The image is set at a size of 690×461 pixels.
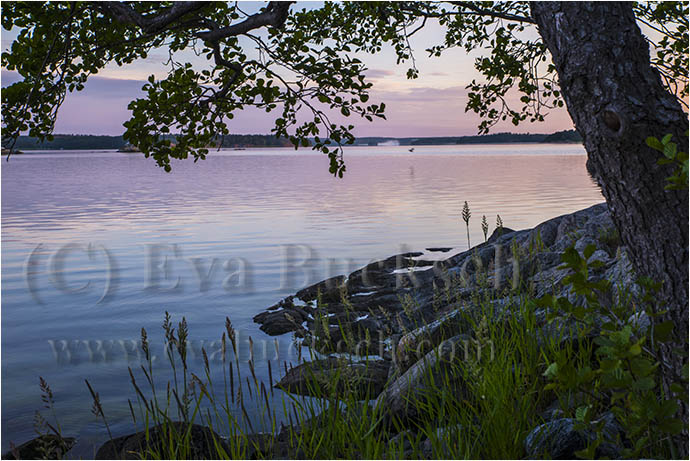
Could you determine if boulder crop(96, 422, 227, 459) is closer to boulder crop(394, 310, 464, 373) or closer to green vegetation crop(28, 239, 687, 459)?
green vegetation crop(28, 239, 687, 459)

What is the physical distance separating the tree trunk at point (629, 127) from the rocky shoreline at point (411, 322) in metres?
0.32

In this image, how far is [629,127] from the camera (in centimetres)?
304

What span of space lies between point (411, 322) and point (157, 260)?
957 centimetres

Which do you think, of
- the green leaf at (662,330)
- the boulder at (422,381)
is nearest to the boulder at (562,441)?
the green leaf at (662,330)

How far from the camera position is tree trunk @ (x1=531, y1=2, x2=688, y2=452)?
3016 mm

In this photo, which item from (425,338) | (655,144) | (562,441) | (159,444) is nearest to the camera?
(655,144)

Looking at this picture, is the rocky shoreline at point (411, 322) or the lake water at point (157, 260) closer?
the rocky shoreline at point (411, 322)

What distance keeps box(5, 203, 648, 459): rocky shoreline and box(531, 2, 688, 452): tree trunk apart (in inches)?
12.6

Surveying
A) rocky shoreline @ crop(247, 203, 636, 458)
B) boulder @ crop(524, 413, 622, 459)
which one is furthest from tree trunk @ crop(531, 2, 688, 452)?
rocky shoreline @ crop(247, 203, 636, 458)

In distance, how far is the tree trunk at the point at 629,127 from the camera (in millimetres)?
3016

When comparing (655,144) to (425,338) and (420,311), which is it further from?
(420,311)

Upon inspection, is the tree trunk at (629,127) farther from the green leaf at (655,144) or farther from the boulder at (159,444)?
the boulder at (159,444)

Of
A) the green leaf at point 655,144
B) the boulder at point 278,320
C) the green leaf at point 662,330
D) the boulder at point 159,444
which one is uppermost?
the green leaf at point 655,144

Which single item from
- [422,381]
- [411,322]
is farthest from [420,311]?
[411,322]
